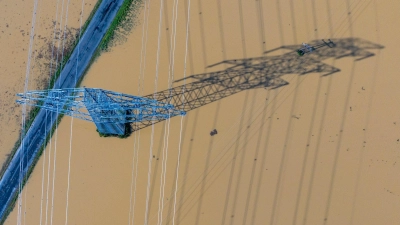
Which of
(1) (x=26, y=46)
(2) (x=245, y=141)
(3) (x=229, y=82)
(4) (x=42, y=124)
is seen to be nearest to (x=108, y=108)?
(4) (x=42, y=124)

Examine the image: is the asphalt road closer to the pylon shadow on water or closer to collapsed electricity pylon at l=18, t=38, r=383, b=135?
collapsed electricity pylon at l=18, t=38, r=383, b=135

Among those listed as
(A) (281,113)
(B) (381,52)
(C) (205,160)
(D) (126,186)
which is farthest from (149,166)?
(B) (381,52)

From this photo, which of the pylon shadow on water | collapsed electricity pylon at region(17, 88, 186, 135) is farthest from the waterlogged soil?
the pylon shadow on water

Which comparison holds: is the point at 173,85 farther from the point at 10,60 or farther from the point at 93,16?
the point at 10,60

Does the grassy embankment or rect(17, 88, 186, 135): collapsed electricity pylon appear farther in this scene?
the grassy embankment

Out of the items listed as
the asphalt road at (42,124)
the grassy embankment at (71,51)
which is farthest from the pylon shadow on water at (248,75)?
the asphalt road at (42,124)

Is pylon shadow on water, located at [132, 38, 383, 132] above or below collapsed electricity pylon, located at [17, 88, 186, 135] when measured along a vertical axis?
above

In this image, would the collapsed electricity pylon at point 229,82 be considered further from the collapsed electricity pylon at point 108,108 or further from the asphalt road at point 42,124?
the asphalt road at point 42,124
